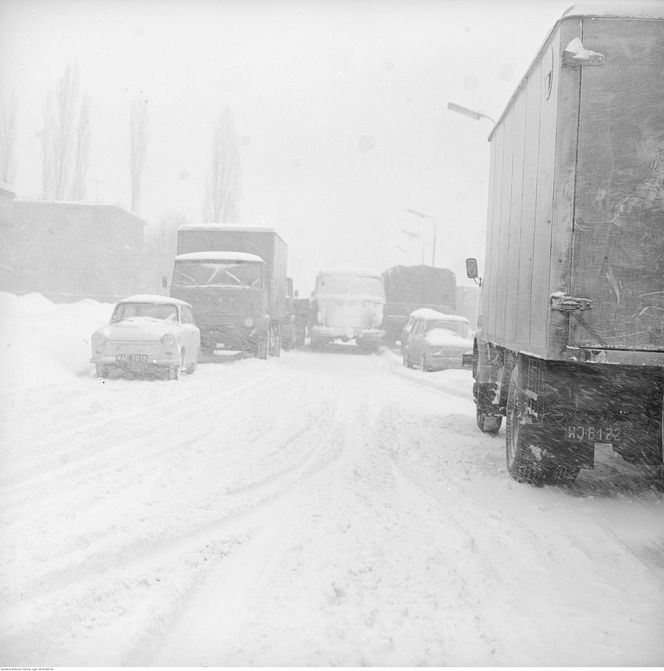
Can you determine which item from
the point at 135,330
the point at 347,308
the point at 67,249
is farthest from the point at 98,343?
the point at 67,249

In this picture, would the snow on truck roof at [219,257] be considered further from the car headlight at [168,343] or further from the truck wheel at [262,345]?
the car headlight at [168,343]

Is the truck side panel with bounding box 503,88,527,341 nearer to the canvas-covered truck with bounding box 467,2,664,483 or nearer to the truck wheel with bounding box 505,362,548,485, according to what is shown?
the truck wheel with bounding box 505,362,548,485

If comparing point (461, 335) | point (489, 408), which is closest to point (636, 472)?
point (489, 408)

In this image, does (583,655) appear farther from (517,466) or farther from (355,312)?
(355,312)

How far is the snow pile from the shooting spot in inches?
465

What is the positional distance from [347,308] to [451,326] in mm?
6062

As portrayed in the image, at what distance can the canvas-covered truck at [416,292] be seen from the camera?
2873 cm

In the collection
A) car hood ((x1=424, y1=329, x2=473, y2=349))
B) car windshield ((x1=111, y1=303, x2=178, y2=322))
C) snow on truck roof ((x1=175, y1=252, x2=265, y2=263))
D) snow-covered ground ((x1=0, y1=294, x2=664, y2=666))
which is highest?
snow on truck roof ((x1=175, y1=252, x2=265, y2=263))

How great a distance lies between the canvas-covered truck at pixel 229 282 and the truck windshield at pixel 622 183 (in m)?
13.5

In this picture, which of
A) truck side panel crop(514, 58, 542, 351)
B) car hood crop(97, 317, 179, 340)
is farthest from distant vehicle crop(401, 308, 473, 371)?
truck side panel crop(514, 58, 542, 351)

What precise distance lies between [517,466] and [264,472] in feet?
7.10

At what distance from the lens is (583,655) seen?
3.04m

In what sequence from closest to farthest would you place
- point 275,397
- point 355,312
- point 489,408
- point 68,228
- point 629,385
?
1. point 629,385
2. point 489,408
3. point 275,397
4. point 355,312
5. point 68,228

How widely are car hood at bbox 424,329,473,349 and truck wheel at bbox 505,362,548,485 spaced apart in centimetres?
1107
